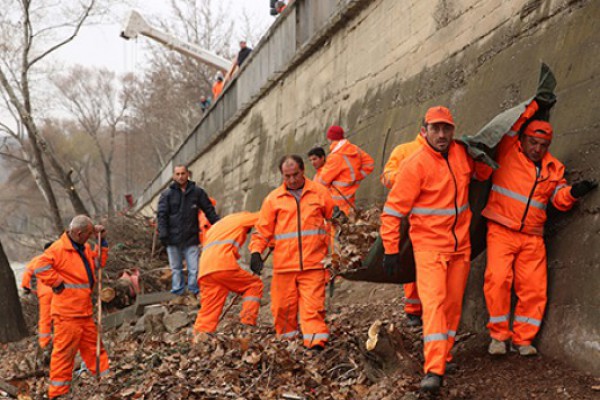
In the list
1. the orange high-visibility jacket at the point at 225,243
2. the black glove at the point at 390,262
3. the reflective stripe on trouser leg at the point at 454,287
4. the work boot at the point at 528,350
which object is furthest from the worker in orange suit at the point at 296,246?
the work boot at the point at 528,350

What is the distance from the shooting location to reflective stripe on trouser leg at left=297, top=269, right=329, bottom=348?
525 cm

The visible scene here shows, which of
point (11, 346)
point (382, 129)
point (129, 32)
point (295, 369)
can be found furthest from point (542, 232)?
point (129, 32)

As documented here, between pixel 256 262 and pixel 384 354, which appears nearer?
pixel 384 354

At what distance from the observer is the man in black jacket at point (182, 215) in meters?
9.18

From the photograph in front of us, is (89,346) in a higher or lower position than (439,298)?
lower

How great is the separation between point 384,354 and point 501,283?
3.28ft

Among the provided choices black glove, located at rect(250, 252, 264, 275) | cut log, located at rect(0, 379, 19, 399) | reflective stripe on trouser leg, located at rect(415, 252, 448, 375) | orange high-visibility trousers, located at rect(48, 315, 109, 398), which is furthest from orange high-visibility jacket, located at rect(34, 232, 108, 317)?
reflective stripe on trouser leg, located at rect(415, 252, 448, 375)

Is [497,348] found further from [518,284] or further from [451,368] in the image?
[518,284]

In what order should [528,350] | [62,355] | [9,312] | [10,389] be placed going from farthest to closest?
[9,312] < [10,389] < [62,355] < [528,350]

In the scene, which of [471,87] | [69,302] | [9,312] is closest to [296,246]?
[471,87]

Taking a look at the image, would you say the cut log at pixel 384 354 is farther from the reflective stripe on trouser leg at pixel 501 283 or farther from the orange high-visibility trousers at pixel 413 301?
the orange high-visibility trousers at pixel 413 301

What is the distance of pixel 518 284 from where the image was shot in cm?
440

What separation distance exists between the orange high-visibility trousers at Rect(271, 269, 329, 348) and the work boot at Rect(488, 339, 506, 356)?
145 cm

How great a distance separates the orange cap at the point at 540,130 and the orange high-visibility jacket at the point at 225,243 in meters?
2.84
